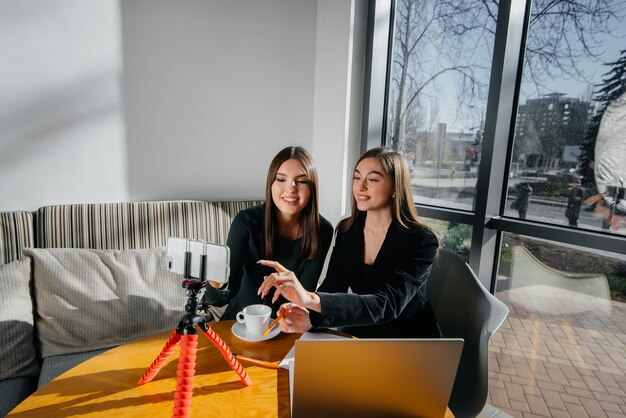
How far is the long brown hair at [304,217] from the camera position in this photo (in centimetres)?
153

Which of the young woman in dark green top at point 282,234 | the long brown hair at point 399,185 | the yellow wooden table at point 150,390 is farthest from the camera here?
the young woman in dark green top at point 282,234

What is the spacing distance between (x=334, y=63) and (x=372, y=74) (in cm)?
26

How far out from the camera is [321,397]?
0.69 metres

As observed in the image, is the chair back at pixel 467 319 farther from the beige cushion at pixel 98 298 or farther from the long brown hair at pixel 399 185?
the beige cushion at pixel 98 298

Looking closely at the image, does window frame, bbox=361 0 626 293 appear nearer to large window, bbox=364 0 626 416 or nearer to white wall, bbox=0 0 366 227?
large window, bbox=364 0 626 416

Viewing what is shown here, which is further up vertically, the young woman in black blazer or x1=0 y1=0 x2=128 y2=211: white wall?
x1=0 y1=0 x2=128 y2=211: white wall

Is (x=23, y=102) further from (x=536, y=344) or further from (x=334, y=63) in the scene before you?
(x=536, y=344)

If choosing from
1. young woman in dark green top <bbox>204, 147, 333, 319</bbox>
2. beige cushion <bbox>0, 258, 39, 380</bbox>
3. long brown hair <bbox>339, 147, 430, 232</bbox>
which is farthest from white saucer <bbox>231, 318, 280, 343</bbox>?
beige cushion <bbox>0, 258, 39, 380</bbox>

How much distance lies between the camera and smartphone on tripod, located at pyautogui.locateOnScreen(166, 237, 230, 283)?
72 cm

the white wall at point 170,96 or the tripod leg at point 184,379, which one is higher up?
the white wall at point 170,96

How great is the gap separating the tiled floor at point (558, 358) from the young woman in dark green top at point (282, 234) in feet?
3.83

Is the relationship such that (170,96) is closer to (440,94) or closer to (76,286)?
(76,286)

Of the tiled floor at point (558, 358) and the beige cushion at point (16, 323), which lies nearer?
the beige cushion at point (16, 323)

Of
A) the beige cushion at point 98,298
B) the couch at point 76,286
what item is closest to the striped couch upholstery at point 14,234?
the couch at point 76,286
